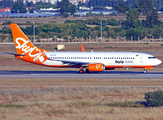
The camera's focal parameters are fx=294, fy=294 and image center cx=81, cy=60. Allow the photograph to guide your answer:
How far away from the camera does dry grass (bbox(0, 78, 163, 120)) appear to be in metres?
20.3

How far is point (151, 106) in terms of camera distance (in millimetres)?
22750

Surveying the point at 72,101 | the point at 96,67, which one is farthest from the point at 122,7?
the point at 72,101

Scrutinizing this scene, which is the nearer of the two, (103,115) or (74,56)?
(103,115)

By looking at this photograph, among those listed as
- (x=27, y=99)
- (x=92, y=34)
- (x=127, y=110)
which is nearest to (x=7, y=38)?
(x=92, y=34)

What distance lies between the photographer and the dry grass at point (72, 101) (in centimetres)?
2028

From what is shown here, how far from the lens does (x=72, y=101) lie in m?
24.9

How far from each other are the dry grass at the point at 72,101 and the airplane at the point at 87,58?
25.9ft

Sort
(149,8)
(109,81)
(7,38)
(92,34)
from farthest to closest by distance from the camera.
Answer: (149,8) < (92,34) < (7,38) < (109,81)

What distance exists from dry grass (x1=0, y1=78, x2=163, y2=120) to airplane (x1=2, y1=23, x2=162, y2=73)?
7.89 metres

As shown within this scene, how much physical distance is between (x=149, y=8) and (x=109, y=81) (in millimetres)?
150757

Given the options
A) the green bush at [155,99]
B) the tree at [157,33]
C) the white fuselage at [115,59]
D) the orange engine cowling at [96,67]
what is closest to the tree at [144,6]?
the tree at [157,33]

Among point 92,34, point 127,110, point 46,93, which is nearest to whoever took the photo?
point 127,110

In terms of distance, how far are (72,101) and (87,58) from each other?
20.0 metres

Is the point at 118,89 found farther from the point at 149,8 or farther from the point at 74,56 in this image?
the point at 149,8
